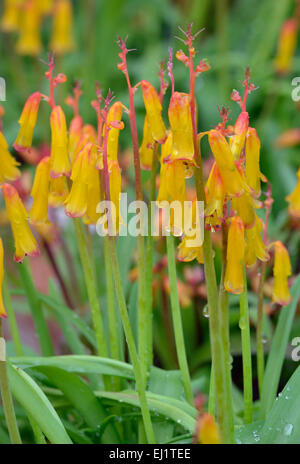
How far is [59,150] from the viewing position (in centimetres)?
120

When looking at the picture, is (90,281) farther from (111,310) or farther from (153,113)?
(153,113)

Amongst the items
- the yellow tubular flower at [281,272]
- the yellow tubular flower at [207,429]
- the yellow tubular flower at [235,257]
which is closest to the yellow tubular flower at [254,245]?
the yellow tubular flower at [235,257]

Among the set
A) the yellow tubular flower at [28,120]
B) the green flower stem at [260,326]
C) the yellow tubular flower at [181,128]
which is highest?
the yellow tubular flower at [28,120]

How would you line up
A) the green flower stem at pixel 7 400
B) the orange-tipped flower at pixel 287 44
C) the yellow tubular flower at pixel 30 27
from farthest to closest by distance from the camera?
the yellow tubular flower at pixel 30 27
the orange-tipped flower at pixel 287 44
the green flower stem at pixel 7 400

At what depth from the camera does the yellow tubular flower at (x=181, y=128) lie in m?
0.98

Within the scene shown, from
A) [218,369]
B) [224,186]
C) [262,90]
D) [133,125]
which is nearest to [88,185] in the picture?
[133,125]

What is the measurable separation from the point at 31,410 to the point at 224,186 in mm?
505

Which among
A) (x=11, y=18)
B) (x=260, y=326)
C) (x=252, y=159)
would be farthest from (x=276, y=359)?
(x=11, y=18)

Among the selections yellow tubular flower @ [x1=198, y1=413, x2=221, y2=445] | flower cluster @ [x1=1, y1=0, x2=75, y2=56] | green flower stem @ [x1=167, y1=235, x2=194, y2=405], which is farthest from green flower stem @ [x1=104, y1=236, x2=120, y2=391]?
flower cluster @ [x1=1, y1=0, x2=75, y2=56]

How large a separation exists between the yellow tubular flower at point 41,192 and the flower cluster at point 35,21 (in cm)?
224

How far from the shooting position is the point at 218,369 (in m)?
1.03

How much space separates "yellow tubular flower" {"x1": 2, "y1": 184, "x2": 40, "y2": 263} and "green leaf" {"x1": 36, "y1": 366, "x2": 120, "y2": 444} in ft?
0.89

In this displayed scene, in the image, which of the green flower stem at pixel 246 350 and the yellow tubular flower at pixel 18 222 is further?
the green flower stem at pixel 246 350

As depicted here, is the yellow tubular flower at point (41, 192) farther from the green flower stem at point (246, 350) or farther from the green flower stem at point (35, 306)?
the green flower stem at point (246, 350)
